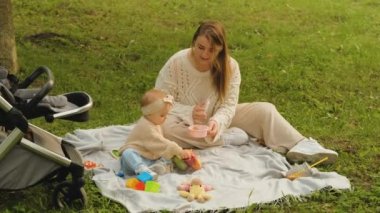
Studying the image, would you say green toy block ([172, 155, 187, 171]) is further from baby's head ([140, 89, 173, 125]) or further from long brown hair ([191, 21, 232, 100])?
long brown hair ([191, 21, 232, 100])

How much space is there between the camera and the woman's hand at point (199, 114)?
5215mm

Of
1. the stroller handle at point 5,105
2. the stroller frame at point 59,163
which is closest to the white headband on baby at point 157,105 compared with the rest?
the stroller frame at point 59,163

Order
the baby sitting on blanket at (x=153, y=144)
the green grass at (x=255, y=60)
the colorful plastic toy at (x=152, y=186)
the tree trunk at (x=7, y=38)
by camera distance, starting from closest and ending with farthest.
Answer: the colorful plastic toy at (x=152, y=186)
the baby sitting on blanket at (x=153, y=144)
the green grass at (x=255, y=60)
the tree trunk at (x=7, y=38)

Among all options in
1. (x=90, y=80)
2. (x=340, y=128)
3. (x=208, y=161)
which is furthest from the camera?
(x=90, y=80)

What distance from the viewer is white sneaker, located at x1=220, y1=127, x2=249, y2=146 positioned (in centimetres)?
538

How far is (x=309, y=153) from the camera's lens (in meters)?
5.15

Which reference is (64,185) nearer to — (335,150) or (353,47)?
(335,150)

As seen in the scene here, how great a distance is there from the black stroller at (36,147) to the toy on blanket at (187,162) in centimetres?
79

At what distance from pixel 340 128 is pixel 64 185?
2.92 m

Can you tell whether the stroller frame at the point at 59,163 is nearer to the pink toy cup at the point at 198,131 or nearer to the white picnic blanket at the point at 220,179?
the white picnic blanket at the point at 220,179

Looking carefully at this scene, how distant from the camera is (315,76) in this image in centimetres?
761

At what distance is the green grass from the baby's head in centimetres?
69

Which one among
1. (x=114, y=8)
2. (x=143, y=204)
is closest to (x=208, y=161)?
(x=143, y=204)

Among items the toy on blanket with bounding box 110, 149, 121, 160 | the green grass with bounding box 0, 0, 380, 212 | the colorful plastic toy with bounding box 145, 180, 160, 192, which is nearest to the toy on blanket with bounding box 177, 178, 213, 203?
the colorful plastic toy with bounding box 145, 180, 160, 192
